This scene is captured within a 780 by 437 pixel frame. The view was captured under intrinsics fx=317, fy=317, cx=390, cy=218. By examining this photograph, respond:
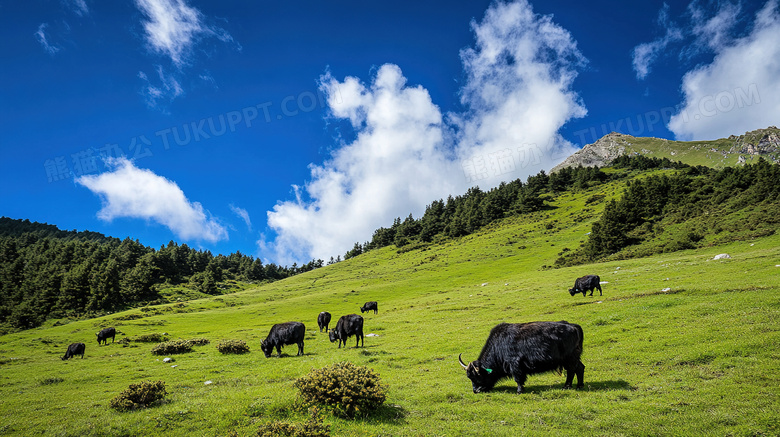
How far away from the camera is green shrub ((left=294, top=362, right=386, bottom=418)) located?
9.89 metres

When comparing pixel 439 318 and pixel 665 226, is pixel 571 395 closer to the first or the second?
pixel 439 318

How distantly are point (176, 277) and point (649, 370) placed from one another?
18946cm

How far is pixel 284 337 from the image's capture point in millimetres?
22641

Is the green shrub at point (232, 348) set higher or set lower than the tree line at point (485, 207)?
lower

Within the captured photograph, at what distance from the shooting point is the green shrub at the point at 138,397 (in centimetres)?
1186

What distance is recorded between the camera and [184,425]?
10.1 m

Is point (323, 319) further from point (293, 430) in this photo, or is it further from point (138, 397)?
point (293, 430)

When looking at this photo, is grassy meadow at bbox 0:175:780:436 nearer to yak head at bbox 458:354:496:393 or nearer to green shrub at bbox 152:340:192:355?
yak head at bbox 458:354:496:393

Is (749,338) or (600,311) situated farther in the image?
(600,311)

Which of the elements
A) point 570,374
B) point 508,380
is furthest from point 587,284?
point 570,374

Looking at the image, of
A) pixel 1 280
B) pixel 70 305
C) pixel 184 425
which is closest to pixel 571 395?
pixel 184 425

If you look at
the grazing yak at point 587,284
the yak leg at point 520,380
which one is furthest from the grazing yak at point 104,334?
the grazing yak at point 587,284

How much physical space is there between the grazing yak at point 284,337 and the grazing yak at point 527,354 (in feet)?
46.3

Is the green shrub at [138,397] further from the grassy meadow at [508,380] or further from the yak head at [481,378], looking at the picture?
the yak head at [481,378]
